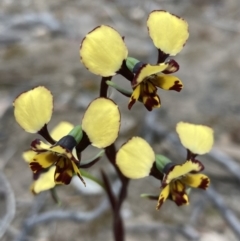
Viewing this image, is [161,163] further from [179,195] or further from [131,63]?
[131,63]

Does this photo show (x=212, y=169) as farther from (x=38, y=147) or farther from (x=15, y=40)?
(x=15, y=40)

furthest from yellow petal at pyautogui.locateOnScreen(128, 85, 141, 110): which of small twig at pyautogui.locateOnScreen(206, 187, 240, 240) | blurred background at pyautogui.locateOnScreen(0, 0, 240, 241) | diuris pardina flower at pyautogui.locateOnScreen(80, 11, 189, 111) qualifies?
small twig at pyautogui.locateOnScreen(206, 187, 240, 240)

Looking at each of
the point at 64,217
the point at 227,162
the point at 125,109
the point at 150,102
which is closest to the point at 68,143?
the point at 150,102

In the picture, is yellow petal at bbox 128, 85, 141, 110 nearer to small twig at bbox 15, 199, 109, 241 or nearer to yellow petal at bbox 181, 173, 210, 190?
yellow petal at bbox 181, 173, 210, 190

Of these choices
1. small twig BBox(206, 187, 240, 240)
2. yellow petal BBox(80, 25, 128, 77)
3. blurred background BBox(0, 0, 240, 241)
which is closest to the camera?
yellow petal BBox(80, 25, 128, 77)

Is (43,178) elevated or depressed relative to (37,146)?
depressed

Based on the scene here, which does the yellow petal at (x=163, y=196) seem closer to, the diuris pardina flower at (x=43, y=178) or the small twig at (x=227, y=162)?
the diuris pardina flower at (x=43, y=178)
